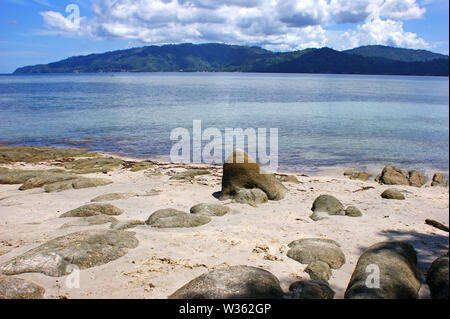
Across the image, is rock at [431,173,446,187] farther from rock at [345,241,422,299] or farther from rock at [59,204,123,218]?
rock at [59,204,123,218]

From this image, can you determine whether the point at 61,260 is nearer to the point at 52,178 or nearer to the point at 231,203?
the point at 231,203

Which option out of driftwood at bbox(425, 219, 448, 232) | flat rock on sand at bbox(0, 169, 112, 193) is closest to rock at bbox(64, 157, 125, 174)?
flat rock on sand at bbox(0, 169, 112, 193)

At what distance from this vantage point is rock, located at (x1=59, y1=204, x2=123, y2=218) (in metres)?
9.81

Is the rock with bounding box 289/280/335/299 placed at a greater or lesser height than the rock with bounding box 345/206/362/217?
greater

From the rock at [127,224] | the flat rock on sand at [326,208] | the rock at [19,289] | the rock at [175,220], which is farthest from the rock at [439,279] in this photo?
the rock at [127,224]

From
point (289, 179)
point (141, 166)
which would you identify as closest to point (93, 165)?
point (141, 166)

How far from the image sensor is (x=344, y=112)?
4222 cm

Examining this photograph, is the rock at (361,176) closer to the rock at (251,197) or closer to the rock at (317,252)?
the rock at (251,197)

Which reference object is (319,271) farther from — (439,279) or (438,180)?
(438,180)

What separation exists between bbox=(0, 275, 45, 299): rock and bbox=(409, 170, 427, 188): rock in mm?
15471

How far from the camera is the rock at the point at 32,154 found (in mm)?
19672

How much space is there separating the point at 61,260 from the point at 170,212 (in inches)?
145

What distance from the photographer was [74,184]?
13.5 m
